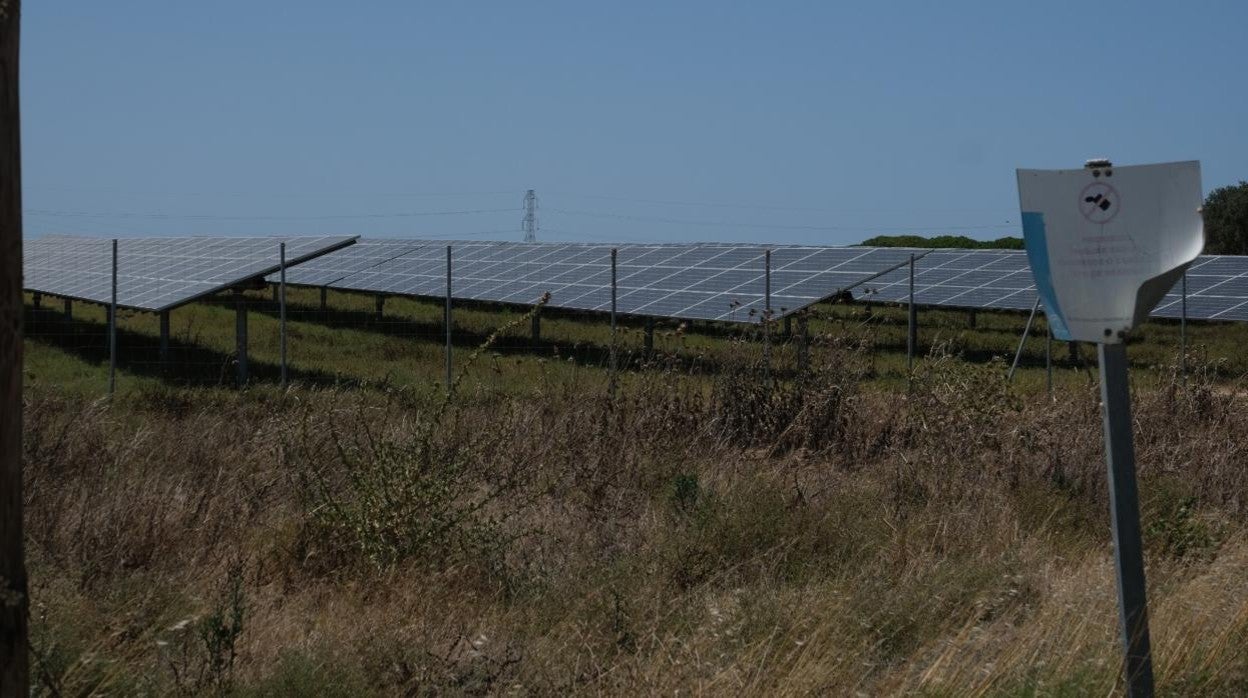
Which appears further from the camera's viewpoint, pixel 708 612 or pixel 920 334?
pixel 920 334

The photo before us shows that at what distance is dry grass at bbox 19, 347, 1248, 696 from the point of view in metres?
4.43

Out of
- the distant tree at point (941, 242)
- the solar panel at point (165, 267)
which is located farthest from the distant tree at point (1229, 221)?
the solar panel at point (165, 267)

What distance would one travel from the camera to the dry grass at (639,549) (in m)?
4.43

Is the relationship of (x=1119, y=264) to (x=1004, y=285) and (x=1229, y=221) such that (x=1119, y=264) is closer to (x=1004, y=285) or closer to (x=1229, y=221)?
(x=1004, y=285)

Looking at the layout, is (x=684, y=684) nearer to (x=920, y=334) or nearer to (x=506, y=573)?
(x=506, y=573)

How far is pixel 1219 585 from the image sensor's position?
546 centimetres

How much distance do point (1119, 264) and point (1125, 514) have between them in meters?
0.76

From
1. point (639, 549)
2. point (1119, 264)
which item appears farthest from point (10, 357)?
point (639, 549)

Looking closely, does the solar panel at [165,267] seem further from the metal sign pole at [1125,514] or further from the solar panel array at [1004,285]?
the metal sign pole at [1125,514]

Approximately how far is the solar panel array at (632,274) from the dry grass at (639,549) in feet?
23.7

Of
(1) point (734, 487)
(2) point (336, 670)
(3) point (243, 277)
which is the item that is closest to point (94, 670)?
(2) point (336, 670)

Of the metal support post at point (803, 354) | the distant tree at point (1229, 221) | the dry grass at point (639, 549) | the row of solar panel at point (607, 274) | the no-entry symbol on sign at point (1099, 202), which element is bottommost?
the dry grass at point (639, 549)

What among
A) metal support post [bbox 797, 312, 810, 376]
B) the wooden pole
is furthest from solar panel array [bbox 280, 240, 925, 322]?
the wooden pole

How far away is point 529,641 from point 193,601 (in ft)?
4.20
